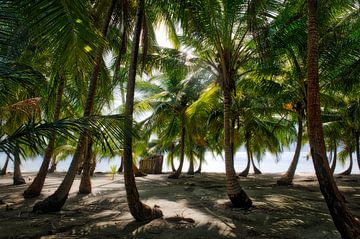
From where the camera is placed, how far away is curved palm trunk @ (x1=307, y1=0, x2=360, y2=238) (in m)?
5.85

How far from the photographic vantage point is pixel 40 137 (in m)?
4.21

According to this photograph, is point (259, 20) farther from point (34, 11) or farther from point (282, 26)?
point (34, 11)

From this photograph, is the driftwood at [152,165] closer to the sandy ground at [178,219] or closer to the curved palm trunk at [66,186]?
the sandy ground at [178,219]

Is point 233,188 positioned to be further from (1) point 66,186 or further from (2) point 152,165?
(2) point 152,165

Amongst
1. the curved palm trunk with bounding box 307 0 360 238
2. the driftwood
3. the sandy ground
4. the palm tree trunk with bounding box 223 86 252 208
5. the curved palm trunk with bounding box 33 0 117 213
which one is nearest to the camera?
the curved palm trunk with bounding box 307 0 360 238

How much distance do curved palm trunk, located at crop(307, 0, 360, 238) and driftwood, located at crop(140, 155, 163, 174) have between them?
724 inches

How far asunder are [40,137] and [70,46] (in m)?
1.23

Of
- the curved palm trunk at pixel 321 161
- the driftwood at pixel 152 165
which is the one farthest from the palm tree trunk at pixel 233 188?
the driftwood at pixel 152 165

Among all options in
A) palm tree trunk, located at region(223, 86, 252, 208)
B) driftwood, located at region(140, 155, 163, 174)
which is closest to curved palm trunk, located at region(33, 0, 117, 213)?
palm tree trunk, located at region(223, 86, 252, 208)

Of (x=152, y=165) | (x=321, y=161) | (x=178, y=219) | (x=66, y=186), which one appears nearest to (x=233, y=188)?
(x=178, y=219)

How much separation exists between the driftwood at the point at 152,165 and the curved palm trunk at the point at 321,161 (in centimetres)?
1838

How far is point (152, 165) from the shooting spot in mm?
24172

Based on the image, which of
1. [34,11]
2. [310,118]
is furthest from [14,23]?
[310,118]

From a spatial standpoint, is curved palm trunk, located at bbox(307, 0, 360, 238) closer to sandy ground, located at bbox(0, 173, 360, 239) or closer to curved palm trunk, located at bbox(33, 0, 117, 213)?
sandy ground, located at bbox(0, 173, 360, 239)
